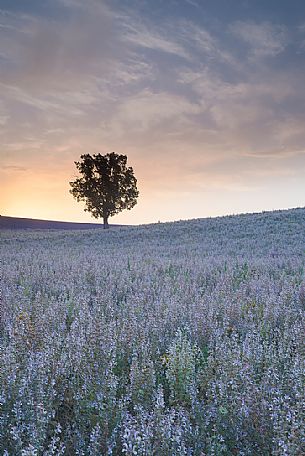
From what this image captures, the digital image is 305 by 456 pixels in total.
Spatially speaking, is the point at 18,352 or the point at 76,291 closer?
the point at 18,352

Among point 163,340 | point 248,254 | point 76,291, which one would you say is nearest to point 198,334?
point 163,340

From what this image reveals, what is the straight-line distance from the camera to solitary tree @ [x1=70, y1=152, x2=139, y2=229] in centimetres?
4778

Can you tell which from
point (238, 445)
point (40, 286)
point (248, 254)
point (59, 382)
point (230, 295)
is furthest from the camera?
point (248, 254)

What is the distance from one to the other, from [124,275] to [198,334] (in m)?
4.25

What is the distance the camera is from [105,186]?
48062 millimetres

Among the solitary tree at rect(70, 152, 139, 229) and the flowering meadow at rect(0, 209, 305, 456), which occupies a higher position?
the solitary tree at rect(70, 152, 139, 229)

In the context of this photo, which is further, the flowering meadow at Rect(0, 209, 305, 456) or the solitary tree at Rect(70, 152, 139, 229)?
the solitary tree at Rect(70, 152, 139, 229)

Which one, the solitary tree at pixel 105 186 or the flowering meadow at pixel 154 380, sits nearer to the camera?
the flowering meadow at pixel 154 380

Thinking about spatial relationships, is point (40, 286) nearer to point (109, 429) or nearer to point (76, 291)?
point (76, 291)

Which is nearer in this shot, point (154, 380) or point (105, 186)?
point (154, 380)

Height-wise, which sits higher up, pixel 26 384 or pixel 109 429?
pixel 26 384

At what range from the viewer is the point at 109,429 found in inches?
107

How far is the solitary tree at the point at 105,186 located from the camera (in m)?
47.8

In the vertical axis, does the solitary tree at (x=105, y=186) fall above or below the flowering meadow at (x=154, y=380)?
above
